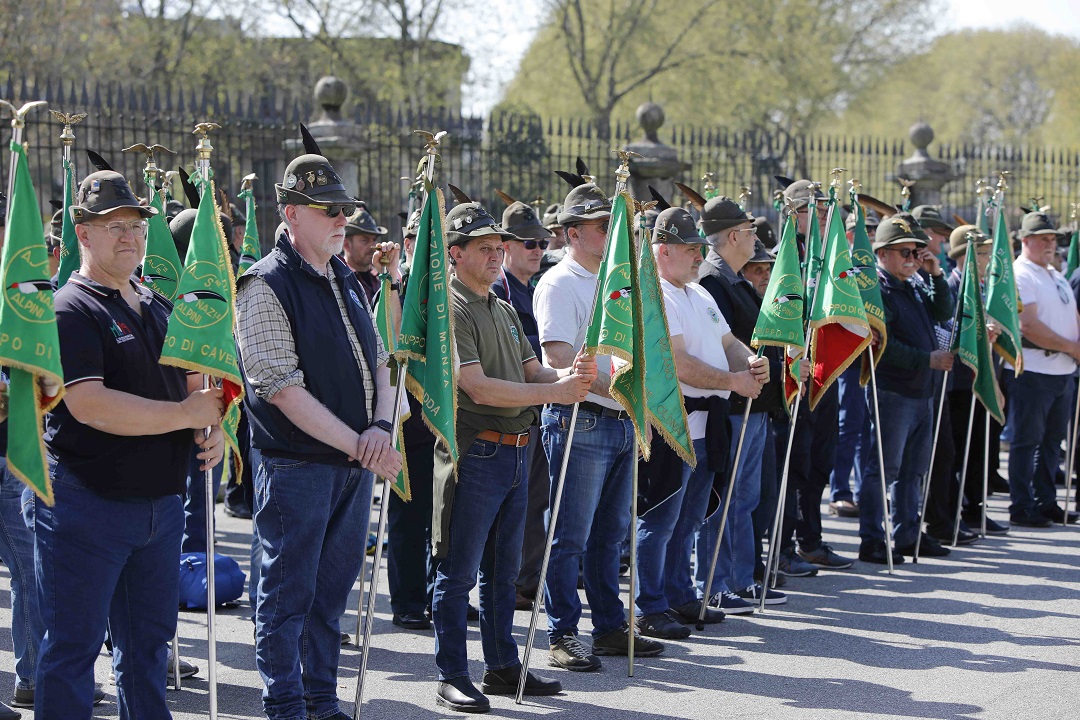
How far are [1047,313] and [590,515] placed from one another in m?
5.79

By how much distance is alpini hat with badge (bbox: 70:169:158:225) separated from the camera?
440 centimetres

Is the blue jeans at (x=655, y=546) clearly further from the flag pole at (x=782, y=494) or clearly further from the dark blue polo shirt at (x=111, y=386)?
the dark blue polo shirt at (x=111, y=386)

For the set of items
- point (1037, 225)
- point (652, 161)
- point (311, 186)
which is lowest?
point (311, 186)

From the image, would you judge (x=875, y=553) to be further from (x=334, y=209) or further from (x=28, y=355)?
(x=28, y=355)

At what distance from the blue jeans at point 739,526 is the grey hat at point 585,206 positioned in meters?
1.77

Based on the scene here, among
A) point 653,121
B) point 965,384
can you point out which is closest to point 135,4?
point 653,121

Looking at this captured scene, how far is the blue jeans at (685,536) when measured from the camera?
7.31 m

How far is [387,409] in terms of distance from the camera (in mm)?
5160

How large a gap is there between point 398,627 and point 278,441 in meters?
2.61

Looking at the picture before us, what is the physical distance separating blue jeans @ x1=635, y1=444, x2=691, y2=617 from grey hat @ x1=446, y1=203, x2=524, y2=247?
6.31ft

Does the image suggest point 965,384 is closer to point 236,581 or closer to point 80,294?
point 236,581

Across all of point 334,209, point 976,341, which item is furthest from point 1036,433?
point 334,209

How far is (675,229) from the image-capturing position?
6.91 metres

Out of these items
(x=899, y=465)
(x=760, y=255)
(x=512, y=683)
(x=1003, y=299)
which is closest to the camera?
(x=512, y=683)
